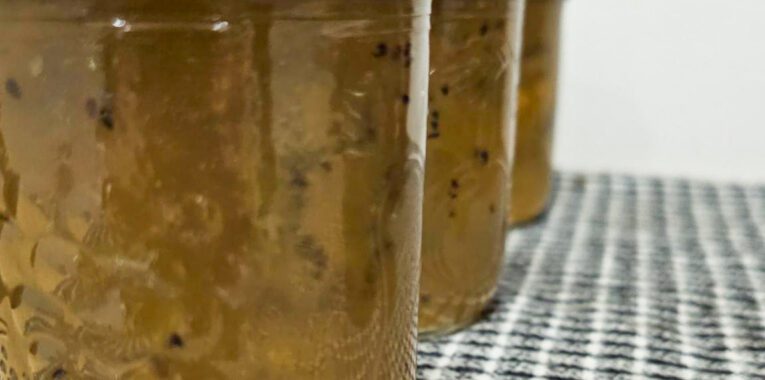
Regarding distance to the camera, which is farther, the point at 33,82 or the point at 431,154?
the point at 431,154

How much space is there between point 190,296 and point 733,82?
35.2 inches

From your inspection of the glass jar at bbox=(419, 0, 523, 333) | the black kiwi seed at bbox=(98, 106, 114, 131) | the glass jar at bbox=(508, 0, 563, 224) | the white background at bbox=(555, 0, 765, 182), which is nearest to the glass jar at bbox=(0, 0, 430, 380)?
the black kiwi seed at bbox=(98, 106, 114, 131)

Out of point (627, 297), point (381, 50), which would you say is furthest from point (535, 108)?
point (381, 50)

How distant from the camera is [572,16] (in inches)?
45.8

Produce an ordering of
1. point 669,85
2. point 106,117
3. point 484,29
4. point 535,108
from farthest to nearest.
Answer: point 669,85
point 535,108
point 484,29
point 106,117

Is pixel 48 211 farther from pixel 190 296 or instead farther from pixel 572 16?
pixel 572 16

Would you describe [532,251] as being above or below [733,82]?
below

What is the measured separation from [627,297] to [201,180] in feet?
1.29

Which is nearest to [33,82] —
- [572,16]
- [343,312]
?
[343,312]

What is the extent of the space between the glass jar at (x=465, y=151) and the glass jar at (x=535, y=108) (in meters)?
0.23

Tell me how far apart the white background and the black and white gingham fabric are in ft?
0.44

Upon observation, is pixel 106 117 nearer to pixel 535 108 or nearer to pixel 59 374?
pixel 59 374

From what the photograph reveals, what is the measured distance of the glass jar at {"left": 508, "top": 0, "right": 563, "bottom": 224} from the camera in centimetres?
85

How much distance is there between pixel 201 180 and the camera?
39cm
